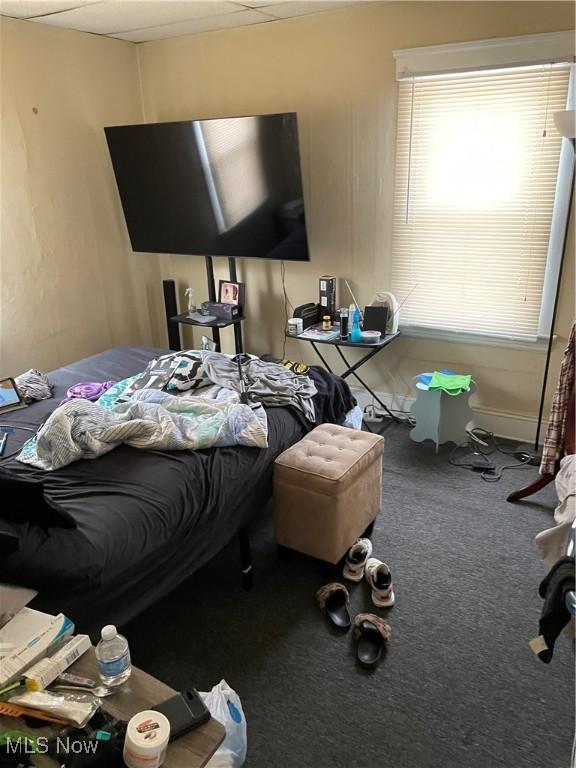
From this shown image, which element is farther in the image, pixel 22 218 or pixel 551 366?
pixel 22 218

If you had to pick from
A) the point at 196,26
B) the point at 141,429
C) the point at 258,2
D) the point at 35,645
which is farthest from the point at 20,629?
the point at 196,26

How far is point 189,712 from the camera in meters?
1.00

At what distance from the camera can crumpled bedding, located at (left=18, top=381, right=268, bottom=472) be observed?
201cm

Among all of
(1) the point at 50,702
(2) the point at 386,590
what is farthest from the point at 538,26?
(1) the point at 50,702

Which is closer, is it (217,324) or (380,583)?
(380,583)

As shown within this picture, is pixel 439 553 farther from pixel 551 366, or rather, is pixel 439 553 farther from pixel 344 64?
pixel 344 64

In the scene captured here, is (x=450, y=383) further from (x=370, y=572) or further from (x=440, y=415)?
(x=370, y=572)

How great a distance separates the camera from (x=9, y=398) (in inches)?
103

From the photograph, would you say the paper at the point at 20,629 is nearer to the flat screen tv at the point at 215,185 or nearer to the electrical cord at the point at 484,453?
the electrical cord at the point at 484,453

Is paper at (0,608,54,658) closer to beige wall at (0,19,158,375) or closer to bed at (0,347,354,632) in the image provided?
bed at (0,347,354,632)

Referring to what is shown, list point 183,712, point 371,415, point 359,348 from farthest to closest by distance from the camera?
point 371,415 < point 359,348 < point 183,712

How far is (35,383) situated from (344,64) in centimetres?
243

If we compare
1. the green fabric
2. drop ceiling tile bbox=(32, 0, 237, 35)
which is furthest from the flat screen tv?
the green fabric

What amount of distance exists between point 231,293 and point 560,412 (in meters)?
2.23
